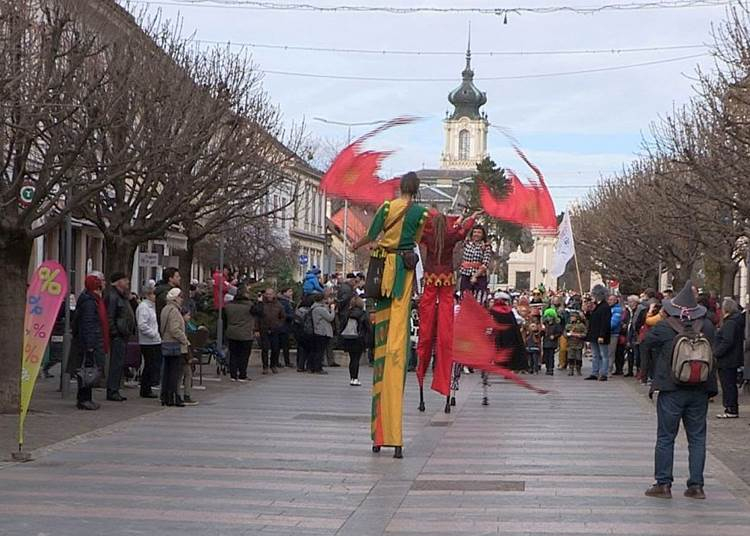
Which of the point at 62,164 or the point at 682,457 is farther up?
the point at 62,164

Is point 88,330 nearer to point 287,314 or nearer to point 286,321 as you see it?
point 287,314

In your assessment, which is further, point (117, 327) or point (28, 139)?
point (117, 327)

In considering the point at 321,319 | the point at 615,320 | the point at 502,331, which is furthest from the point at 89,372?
the point at 615,320

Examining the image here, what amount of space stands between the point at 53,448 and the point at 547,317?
19708mm

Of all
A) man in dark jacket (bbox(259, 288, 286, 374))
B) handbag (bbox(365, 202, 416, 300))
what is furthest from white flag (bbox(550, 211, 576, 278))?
handbag (bbox(365, 202, 416, 300))

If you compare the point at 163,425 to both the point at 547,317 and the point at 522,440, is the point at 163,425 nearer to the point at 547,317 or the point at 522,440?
the point at 522,440

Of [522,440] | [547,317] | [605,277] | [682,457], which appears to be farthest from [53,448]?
[605,277]

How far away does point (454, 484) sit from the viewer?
43.0 feet

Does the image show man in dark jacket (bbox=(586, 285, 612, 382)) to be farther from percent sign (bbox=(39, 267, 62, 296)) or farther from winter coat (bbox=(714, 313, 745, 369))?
percent sign (bbox=(39, 267, 62, 296))

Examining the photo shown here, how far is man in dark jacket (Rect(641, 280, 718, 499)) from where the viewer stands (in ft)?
40.6

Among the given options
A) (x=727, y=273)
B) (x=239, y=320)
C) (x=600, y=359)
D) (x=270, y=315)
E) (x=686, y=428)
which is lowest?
(x=686, y=428)

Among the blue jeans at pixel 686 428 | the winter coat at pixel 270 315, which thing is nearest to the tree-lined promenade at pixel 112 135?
the winter coat at pixel 270 315

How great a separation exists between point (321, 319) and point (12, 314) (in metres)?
11.4

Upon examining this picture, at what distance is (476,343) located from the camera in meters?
15.4
